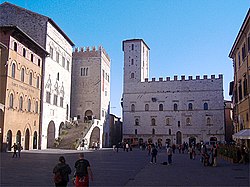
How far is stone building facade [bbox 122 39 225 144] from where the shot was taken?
181 feet

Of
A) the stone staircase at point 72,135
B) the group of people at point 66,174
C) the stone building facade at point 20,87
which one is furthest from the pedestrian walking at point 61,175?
the stone staircase at point 72,135

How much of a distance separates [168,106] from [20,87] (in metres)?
33.1

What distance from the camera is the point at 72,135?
139 feet

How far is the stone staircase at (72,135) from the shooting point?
129 feet

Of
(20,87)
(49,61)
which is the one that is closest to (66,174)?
(20,87)

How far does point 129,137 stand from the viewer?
58625mm

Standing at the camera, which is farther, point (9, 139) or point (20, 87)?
point (20, 87)

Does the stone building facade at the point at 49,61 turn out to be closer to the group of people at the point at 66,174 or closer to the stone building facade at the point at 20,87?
the stone building facade at the point at 20,87

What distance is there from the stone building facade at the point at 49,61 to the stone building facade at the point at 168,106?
1820 centimetres

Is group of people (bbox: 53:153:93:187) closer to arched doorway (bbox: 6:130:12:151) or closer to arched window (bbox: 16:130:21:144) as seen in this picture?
arched doorway (bbox: 6:130:12:151)

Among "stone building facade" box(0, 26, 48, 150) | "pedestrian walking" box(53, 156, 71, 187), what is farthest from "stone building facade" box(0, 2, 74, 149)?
"pedestrian walking" box(53, 156, 71, 187)

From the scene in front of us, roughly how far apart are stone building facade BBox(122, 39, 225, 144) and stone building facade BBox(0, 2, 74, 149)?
18.2 metres

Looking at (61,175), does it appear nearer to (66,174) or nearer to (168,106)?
(66,174)

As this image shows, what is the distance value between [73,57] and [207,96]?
25593 mm
